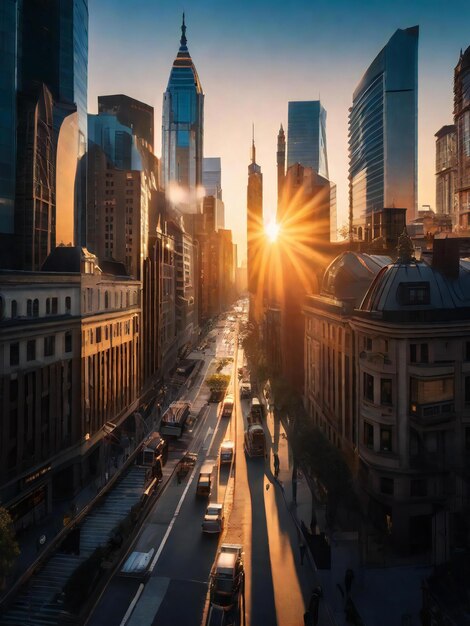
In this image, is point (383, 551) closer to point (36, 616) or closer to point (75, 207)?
point (36, 616)

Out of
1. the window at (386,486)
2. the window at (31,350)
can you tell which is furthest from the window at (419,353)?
the window at (31,350)

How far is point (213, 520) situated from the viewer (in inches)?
1492

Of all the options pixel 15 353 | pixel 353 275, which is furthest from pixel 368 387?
pixel 15 353

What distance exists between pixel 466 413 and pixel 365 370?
7725 millimetres

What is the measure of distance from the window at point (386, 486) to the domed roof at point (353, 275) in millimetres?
19600

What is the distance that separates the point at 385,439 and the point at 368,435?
159 centimetres

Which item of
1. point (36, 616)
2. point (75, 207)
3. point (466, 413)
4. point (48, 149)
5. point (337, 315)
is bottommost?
point (36, 616)

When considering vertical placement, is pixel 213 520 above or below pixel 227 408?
above

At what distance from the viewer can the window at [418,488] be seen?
34938mm

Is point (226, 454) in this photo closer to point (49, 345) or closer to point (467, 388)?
point (49, 345)

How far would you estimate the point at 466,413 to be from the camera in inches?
1394

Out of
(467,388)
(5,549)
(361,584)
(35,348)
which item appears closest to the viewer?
(5,549)

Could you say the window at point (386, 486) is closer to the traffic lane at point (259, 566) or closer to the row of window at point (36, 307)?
the traffic lane at point (259, 566)

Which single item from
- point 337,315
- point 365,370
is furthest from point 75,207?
point 365,370
